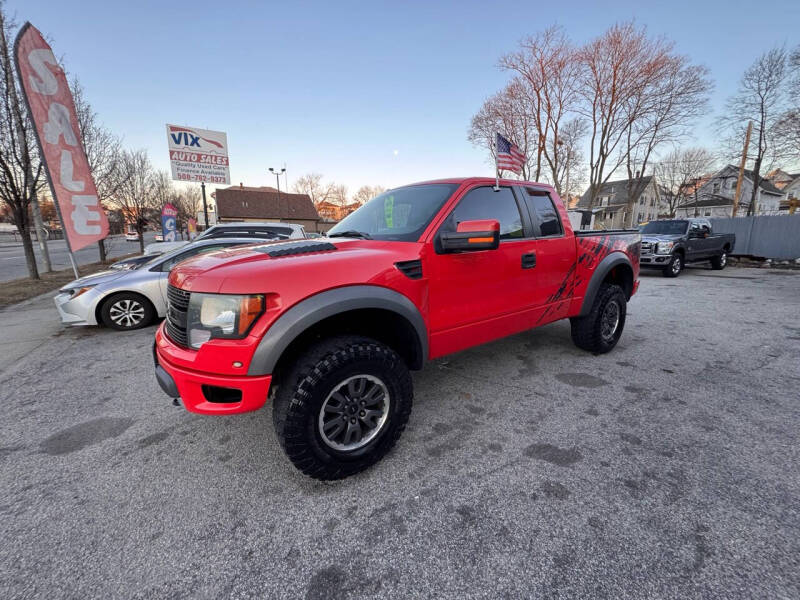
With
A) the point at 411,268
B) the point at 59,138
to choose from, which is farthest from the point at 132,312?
the point at 411,268

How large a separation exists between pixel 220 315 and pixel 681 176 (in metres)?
65.0

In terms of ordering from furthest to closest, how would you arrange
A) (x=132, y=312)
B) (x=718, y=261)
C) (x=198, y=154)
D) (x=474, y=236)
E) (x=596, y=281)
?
(x=198, y=154) → (x=718, y=261) → (x=132, y=312) → (x=596, y=281) → (x=474, y=236)

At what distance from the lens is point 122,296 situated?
5.20 metres

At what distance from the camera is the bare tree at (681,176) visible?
45188 millimetres

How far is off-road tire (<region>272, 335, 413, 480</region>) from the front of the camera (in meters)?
1.84

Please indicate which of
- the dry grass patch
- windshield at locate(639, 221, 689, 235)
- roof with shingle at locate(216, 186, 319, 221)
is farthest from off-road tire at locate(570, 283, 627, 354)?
roof with shingle at locate(216, 186, 319, 221)

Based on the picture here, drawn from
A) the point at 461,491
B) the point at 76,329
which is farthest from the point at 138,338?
the point at 461,491

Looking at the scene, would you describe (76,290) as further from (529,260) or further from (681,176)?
(681,176)

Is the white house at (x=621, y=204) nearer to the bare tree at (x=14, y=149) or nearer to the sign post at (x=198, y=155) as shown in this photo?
the sign post at (x=198, y=155)

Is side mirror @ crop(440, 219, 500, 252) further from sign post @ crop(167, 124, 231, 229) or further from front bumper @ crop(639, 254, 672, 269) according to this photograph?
sign post @ crop(167, 124, 231, 229)

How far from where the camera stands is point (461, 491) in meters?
1.97

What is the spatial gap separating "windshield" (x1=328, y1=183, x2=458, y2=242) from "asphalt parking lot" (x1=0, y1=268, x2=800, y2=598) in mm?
1488

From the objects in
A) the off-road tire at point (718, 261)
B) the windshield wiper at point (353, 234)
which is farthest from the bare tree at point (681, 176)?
the windshield wiper at point (353, 234)

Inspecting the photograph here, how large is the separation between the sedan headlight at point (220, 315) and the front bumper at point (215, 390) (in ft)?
0.63
